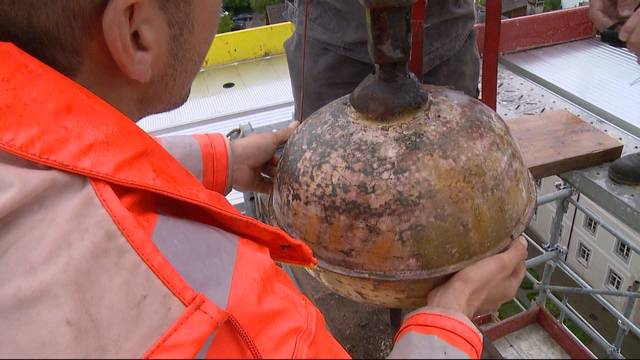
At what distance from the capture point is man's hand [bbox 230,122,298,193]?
4.72ft

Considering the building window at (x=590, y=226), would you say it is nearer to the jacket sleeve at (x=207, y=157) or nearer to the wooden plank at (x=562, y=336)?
the wooden plank at (x=562, y=336)

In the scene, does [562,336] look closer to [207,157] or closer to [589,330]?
[589,330]

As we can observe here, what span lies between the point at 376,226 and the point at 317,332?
22 centimetres

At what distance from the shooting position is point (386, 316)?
182 centimetres

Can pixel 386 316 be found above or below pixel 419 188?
below

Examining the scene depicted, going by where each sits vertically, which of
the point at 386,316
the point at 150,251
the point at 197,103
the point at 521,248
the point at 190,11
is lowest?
the point at 197,103

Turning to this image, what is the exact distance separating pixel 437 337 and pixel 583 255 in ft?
17.9

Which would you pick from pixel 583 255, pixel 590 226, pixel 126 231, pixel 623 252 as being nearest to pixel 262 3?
pixel 590 226

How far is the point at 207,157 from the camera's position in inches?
56.0

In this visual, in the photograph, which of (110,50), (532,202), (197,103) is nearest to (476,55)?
(532,202)

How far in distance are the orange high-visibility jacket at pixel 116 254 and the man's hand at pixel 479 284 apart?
0.29 ft

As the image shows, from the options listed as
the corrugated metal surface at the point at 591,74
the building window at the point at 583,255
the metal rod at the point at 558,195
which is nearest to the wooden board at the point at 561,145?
the metal rod at the point at 558,195

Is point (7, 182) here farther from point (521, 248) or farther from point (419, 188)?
point (521, 248)

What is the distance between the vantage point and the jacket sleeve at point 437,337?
2.89ft
